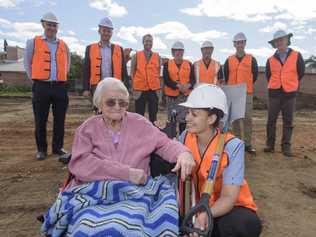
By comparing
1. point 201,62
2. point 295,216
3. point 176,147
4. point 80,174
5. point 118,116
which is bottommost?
point 295,216

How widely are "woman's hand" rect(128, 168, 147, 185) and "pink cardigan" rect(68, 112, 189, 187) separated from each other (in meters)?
0.03

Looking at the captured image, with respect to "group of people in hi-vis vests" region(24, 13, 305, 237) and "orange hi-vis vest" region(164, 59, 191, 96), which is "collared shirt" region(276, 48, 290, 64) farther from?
"orange hi-vis vest" region(164, 59, 191, 96)

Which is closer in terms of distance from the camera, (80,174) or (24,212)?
(80,174)

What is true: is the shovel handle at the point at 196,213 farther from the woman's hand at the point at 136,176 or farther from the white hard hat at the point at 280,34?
the white hard hat at the point at 280,34

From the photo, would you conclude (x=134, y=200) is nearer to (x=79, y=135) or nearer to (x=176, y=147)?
(x=176, y=147)

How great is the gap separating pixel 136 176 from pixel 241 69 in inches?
202

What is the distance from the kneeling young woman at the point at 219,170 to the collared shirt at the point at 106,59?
3.45 metres

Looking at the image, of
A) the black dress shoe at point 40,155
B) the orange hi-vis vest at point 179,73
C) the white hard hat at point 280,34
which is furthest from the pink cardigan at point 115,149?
the white hard hat at point 280,34

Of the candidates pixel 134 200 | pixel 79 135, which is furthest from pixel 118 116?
pixel 134 200

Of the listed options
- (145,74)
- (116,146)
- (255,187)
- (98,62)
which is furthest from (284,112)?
(116,146)

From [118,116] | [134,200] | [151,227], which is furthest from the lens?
[118,116]

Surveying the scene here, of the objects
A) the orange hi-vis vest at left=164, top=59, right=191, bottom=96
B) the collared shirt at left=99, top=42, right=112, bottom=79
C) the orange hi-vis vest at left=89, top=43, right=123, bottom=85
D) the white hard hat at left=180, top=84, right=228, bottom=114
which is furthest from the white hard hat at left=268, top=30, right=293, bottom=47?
the white hard hat at left=180, top=84, right=228, bottom=114

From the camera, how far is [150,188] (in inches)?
109

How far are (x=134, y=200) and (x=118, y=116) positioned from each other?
2.36ft
